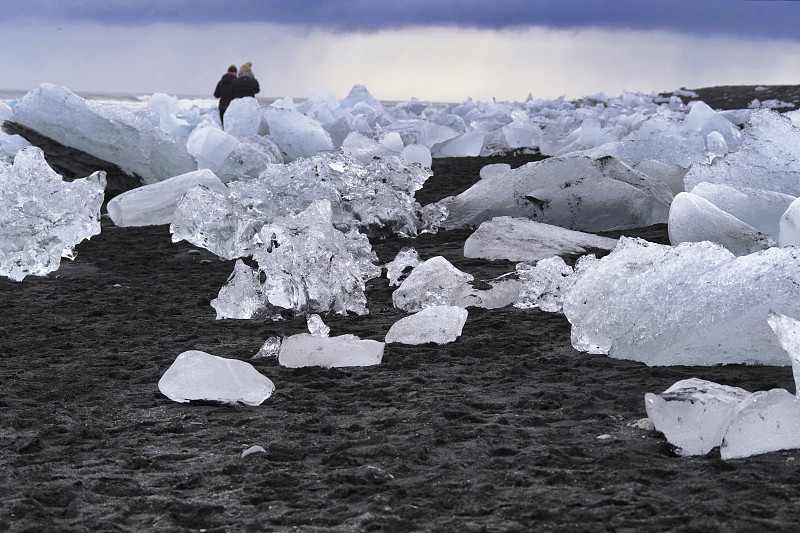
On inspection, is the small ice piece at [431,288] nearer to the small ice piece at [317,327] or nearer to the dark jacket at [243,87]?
the small ice piece at [317,327]

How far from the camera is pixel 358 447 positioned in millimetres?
1521

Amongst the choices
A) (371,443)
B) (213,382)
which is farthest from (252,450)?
(213,382)

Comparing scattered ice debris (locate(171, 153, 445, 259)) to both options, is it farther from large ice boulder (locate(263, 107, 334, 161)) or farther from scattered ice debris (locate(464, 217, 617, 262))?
large ice boulder (locate(263, 107, 334, 161))

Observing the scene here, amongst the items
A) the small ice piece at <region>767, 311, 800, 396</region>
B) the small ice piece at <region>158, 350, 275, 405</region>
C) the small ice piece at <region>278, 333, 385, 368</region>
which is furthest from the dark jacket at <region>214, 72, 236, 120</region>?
the small ice piece at <region>767, 311, 800, 396</region>

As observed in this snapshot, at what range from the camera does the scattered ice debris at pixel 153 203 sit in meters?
4.29

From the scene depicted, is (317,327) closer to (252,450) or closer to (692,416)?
(252,450)

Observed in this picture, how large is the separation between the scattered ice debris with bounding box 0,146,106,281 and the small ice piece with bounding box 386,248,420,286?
122 centimetres

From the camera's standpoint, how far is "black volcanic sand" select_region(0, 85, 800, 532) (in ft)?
4.10

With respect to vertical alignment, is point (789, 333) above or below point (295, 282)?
above

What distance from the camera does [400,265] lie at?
2979mm

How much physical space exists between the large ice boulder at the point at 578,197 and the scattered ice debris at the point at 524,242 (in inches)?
16.3

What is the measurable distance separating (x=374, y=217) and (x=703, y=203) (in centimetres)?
150

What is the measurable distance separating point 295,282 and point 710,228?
1.34m

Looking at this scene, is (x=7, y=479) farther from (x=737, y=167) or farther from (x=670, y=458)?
(x=737, y=167)
